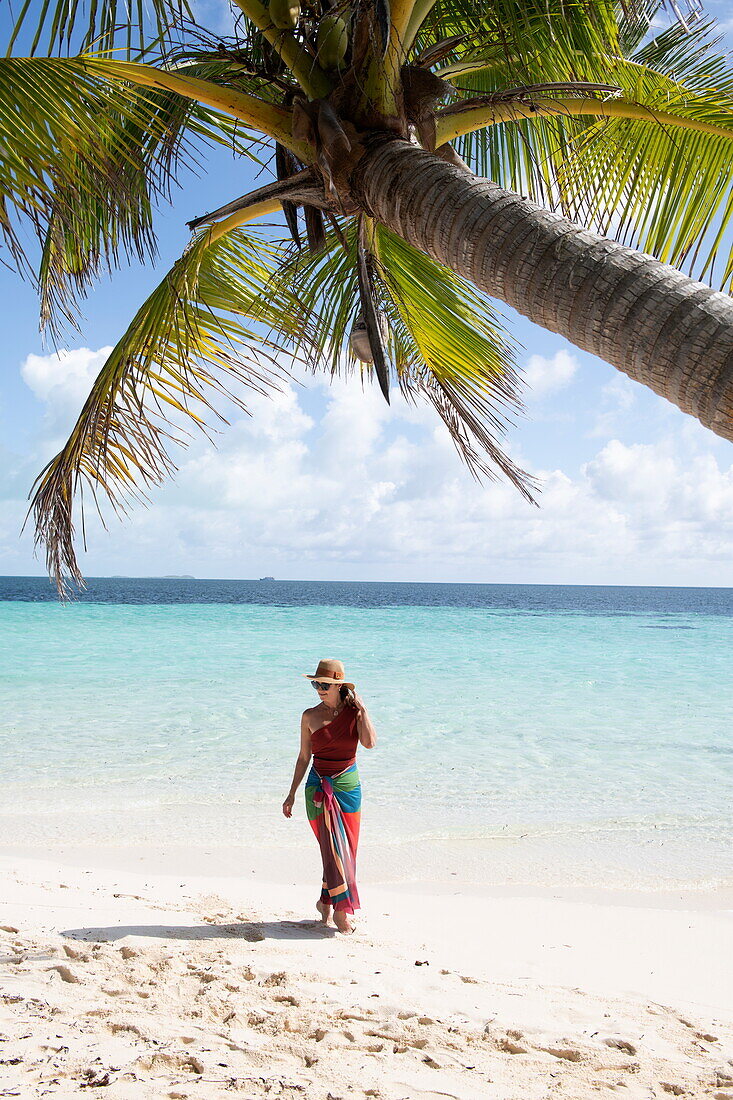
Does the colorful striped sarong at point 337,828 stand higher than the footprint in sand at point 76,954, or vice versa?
the colorful striped sarong at point 337,828

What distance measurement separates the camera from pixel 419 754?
877cm

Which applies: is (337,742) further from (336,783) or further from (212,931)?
(212,931)

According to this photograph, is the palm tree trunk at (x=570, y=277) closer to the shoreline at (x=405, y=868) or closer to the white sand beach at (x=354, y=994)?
the white sand beach at (x=354, y=994)

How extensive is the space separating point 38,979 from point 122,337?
2779 millimetres

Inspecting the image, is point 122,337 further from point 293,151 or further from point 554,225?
point 554,225

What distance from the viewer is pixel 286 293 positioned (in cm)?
469

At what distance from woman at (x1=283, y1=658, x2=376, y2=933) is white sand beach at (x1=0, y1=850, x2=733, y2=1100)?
22cm

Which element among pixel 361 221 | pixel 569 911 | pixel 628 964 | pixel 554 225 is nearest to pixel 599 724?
pixel 569 911

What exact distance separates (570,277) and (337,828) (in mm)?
2893

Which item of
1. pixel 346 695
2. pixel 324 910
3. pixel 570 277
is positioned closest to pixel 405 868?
pixel 324 910

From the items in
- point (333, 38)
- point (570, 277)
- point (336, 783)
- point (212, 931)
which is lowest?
point (212, 931)

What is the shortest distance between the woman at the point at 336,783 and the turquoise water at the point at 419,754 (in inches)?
66.1

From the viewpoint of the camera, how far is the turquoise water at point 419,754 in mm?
6016

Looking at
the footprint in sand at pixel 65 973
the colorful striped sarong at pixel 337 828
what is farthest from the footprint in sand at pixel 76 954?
the colorful striped sarong at pixel 337 828
